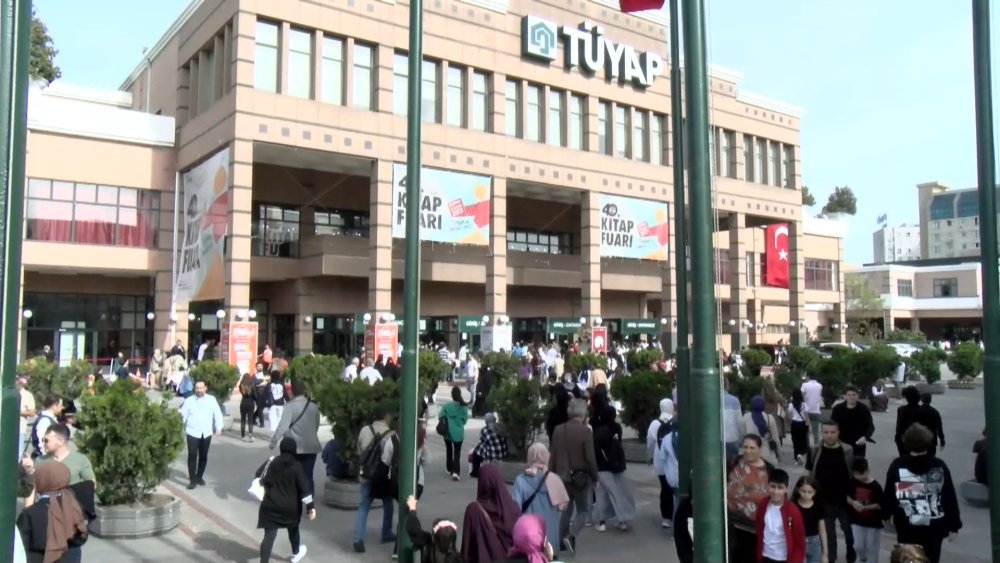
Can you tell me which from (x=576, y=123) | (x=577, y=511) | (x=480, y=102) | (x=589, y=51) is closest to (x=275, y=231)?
(x=480, y=102)

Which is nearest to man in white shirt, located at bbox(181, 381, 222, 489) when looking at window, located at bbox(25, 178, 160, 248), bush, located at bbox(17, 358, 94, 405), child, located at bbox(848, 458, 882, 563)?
child, located at bbox(848, 458, 882, 563)

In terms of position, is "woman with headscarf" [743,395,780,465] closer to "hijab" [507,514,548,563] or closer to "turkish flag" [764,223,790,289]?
"hijab" [507,514,548,563]

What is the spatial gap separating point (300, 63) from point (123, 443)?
24341 millimetres

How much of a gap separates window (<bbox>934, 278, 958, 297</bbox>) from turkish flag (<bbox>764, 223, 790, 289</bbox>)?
161 feet

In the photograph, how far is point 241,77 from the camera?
29.0m

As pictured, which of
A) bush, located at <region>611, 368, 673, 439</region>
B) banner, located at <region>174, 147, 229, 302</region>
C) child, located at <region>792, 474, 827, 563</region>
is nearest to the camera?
child, located at <region>792, 474, 827, 563</region>

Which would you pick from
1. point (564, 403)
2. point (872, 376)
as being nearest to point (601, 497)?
point (564, 403)

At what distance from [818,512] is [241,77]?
2744 centimetres

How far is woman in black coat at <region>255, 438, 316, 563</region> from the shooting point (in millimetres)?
7625

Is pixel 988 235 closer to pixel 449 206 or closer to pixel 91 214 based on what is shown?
pixel 449 206

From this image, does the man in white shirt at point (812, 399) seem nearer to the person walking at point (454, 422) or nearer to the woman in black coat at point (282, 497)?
the person walking at point (454, 422)

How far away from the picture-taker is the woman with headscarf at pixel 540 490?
6.84m

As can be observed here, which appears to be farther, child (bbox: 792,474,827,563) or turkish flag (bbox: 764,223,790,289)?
turkish flag (bbox: 764,223,790,289)

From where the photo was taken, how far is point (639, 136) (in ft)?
137
